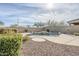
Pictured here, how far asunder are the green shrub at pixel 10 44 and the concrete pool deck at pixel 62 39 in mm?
529

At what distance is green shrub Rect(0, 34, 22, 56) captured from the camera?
18.7ft

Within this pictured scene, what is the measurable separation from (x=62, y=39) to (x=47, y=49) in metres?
0.47

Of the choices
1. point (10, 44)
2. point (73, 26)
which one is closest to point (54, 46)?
point (73, 26)

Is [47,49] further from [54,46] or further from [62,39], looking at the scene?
[62,39]

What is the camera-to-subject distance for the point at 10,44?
225 inches

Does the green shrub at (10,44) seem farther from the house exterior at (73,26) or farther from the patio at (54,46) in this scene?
the house exterior at (73,26)

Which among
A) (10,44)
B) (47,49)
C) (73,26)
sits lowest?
(47,49)

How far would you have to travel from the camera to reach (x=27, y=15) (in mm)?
6020

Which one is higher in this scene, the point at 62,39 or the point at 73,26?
the point at 73,26

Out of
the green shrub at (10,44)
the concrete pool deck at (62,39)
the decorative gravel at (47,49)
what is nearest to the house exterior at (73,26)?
the concrete pool deck at (62,39)

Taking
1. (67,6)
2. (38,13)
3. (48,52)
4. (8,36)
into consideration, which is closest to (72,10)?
(67,6)

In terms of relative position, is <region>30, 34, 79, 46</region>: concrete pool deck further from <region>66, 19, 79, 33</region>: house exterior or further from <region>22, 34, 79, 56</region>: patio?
<region>66, 19, 79, 33</region>: house exterior

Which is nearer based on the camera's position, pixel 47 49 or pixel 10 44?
pixel 10 44

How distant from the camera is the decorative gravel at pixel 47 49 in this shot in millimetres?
6012
